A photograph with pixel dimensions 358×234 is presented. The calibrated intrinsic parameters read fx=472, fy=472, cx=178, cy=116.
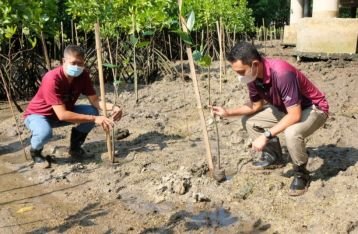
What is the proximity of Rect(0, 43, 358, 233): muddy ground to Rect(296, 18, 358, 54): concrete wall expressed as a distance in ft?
10.1

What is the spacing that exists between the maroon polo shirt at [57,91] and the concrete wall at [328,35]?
229 inches

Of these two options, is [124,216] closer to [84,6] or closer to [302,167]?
[302,167]

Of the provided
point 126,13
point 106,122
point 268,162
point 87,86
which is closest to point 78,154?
point 87,86

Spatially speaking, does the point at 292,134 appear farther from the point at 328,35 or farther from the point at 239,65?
the point at 328,35

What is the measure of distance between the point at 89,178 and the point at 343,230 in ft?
7.81

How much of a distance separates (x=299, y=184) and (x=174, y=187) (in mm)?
1041

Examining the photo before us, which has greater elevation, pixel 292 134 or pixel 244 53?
pixel 244 53

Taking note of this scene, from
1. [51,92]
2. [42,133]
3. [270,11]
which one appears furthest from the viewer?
[270,11]

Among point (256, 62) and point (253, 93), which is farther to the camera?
point (253, 93)

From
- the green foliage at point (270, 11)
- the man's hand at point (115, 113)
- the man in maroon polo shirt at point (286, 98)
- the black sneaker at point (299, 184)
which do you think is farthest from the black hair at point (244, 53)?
the green foliage at point (270, 11)

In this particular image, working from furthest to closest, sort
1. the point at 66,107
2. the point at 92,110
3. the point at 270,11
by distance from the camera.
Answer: the point at 270,11 < the point at 92,110 < the point at 66,107

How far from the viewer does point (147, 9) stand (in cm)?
863

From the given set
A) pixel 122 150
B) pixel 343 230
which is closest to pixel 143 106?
pixel 122 150

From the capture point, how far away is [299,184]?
3.86 m
